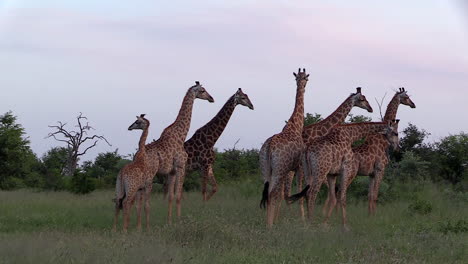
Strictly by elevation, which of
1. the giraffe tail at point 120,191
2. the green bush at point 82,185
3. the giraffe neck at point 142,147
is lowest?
the giraffe tail at point 120,191

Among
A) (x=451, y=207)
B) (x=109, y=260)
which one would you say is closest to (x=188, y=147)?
(x=451, y=207)

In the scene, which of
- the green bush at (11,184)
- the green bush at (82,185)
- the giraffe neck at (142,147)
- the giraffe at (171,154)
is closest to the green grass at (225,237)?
the giraffe at (171,154)

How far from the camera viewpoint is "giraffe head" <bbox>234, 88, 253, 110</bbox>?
16656 mm

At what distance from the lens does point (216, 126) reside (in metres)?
16.7

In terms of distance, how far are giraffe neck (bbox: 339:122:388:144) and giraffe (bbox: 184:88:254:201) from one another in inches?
117

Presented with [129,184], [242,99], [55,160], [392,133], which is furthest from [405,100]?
[55,160]

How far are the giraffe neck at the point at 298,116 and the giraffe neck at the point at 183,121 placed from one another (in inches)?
86.7

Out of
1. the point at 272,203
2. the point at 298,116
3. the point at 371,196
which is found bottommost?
the point at 272,203

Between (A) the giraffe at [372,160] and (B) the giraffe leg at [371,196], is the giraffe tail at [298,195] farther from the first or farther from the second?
(B) the giraffe leg at [371,196]

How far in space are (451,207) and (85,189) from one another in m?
11.2

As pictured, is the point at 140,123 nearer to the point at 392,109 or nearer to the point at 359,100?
the point at 359,100

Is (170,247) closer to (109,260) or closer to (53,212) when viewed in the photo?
(109,260)

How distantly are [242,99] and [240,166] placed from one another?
397 inches

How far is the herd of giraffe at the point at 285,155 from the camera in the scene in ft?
42.1
